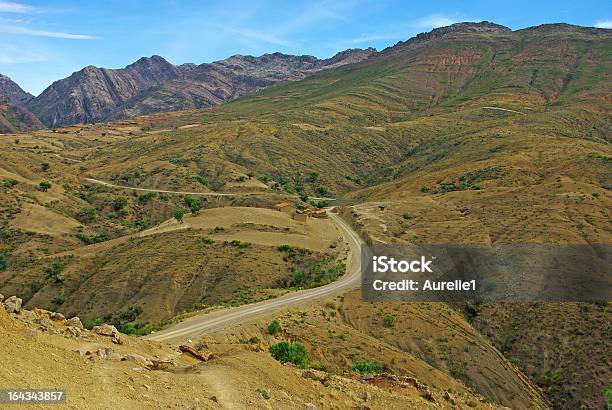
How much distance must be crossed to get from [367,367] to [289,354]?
463 centimetres

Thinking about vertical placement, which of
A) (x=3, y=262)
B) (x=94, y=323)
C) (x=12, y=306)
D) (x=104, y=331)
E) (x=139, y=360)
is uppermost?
(x=12, y=306)

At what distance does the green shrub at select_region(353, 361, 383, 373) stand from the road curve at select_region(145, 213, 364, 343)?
31.6 ft

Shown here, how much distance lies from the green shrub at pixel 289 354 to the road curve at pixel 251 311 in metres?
6.90

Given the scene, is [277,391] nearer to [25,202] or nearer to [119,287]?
[119,287]

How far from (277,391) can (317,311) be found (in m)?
21.0

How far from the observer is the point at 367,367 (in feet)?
86.9

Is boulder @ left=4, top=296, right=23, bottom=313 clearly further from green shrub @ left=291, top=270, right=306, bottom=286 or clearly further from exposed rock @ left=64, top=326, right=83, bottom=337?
green shrub @ left=291, top=270, right=306, bottom=286

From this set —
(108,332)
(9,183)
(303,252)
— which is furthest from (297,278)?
(9,183)

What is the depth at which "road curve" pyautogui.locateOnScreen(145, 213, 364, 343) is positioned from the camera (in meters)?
30.8

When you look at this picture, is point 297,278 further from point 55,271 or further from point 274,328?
point 55,271

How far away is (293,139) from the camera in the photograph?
126500 millimetres

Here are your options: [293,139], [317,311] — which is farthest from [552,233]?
[293,139]

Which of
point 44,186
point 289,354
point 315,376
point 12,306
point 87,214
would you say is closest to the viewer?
point 12,306

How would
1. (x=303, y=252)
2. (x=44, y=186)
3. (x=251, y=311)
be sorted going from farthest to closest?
(x=44, y=186), (x=303, y=252), (x=251, y=311)
